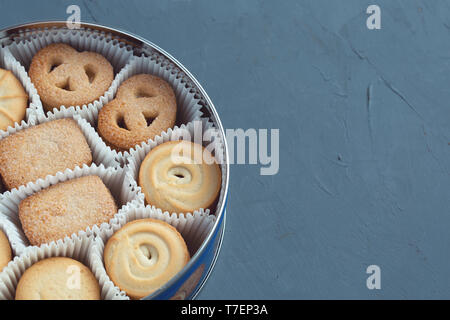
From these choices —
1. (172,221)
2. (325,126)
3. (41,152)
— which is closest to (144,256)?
(172,221)

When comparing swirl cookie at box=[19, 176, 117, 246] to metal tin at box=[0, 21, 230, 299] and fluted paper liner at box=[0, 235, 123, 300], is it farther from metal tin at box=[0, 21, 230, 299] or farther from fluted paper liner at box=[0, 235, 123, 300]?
metal tin at box=[0, 21, 230, 299]

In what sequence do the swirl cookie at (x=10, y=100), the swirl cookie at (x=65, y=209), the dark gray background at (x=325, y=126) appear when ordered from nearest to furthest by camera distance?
the swirl cookie at (x=65, y=209), the swirl cookie at (x=10, y=100), the dark gray background at (x=325, y=126)

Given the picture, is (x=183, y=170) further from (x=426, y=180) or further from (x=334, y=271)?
(x=426, y=180)

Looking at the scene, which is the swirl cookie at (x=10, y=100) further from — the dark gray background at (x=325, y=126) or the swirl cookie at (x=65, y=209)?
the dark gray background at (x=325, y=126)

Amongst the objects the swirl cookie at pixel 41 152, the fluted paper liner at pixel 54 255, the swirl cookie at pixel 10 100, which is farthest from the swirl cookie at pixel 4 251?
the swirl cookie at pixel 10 100

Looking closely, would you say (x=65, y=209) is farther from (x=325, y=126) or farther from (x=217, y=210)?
(x=325, y=126)

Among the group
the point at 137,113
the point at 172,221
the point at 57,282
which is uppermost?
the point at 137,113
